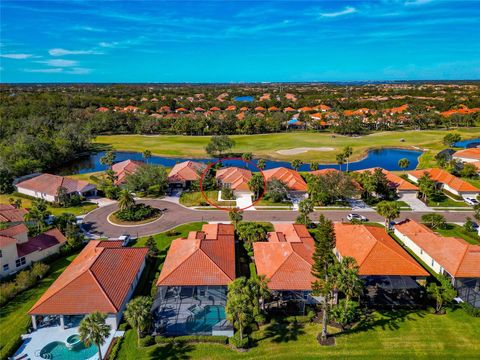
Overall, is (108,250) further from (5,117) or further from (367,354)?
(5,117)

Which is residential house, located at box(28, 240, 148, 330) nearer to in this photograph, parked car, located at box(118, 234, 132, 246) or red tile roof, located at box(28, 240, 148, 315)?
red tile roof, located at box(28, 240, 148, 315)

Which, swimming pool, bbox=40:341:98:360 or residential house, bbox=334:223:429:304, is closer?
swimming pool, bbox=40:341:98:360

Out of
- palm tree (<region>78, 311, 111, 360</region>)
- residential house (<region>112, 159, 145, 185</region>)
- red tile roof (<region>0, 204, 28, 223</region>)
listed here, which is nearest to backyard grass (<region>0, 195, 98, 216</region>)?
red tile roof (<region>0, 204, 28, 223</region>)

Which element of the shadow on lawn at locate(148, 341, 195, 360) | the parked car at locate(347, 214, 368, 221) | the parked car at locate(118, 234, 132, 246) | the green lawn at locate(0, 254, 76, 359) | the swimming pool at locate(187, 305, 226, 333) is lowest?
the shadow on lawn at locate(148, 341, 195, 360)

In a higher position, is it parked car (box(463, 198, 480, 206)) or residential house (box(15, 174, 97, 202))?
residential house (box(15, 174, 97, 202))

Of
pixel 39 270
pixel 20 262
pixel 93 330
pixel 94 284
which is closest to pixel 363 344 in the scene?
pixel 93 330

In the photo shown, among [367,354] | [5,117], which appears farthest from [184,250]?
[5,117]

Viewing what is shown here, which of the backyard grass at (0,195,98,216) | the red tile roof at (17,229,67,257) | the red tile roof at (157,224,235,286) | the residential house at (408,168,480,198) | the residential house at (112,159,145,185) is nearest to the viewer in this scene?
the red tile roof at (157,224,235,286)
